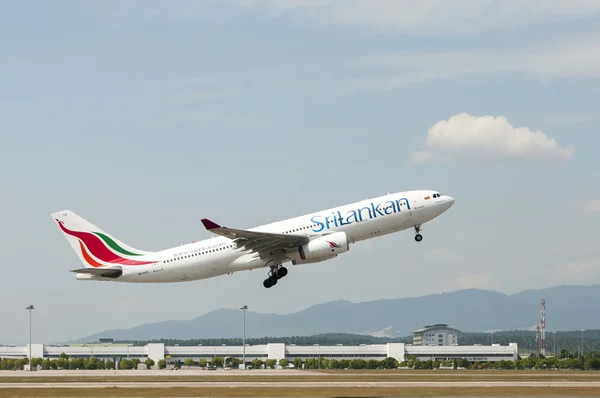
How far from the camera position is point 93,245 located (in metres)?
83.0

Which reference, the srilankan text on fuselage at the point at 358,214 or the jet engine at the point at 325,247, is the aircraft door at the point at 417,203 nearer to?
the srilankan text on fuselage at the point at 358,214

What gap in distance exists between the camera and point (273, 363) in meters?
165

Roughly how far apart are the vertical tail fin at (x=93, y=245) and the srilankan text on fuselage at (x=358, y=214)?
626 inches

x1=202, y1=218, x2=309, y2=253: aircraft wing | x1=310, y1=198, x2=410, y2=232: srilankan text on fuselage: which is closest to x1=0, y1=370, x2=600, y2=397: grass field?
x1=202, y1=218, x2=309, y2=253: aircraft wing

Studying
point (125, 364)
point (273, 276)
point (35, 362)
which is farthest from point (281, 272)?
point (35, 362)

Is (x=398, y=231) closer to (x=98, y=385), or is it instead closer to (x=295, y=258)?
(x=295, y=258)

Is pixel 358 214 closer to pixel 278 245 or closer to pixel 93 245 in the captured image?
pixel 278 245

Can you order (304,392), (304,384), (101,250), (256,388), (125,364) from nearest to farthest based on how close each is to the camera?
(304,392) < (256,388) < (304,384) < (101,250) < (125,364)

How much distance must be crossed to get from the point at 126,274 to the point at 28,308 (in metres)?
99.5

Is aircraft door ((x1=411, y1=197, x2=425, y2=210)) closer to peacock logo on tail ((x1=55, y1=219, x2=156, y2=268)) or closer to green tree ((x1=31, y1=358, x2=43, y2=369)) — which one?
peacock logo on tail ((x1=55, y1=219, x2=156, y2=268))

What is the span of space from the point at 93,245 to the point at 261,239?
57.3 feet

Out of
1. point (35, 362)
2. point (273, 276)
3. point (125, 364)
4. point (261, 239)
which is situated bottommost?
point (125, 364)

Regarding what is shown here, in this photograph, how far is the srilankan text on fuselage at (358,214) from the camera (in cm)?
7644

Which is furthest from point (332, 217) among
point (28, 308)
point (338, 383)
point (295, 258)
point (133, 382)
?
point (28, 308)
